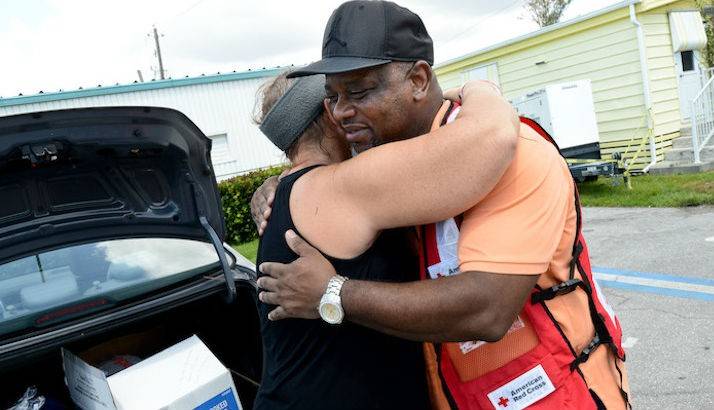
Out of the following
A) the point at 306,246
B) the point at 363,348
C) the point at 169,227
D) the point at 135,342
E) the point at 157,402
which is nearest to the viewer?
the point at 306,246

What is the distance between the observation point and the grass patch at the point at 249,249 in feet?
30.0

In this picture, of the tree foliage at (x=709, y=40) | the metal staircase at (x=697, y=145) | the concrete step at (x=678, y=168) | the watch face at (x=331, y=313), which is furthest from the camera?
the tree foliage at (x=709, y=40)

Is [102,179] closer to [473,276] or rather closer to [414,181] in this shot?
[414,181]

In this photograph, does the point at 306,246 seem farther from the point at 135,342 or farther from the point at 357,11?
the point at 135,342

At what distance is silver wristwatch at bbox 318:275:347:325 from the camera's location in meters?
1.38

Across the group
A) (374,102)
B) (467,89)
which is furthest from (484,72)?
(374,102)

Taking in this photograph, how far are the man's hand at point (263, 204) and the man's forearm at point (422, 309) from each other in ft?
1.26

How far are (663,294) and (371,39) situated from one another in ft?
15.2

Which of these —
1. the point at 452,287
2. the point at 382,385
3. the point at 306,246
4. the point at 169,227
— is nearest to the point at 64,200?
the point at 169,227

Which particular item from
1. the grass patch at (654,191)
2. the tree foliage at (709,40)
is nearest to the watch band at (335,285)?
the grass patch at (654,191)

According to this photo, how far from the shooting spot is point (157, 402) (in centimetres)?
227

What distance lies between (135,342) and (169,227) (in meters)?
1.01

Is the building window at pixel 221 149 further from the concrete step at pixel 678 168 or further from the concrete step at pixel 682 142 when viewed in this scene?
the concrete step at pixel 682 142

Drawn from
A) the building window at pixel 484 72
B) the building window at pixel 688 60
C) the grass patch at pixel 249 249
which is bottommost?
the grass patch at pixel 249 249
